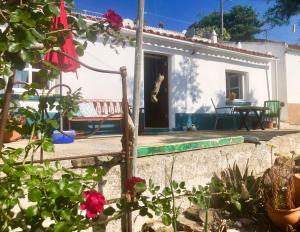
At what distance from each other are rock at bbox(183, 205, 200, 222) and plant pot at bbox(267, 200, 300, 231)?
2.91 feet

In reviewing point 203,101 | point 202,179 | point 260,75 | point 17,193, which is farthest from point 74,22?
point 260,75

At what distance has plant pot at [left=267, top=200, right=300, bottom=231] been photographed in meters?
3.76

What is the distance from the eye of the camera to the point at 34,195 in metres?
1.66

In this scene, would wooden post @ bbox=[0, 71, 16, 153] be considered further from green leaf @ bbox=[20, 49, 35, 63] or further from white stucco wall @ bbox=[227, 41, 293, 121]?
white stucco wall @ bbox=[227, 41, 293, 121]

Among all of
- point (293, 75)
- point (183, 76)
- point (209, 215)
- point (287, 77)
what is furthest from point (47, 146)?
point (293, 75)

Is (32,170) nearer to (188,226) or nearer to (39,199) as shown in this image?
(39,199)

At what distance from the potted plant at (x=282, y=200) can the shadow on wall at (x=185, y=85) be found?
18.9 feet

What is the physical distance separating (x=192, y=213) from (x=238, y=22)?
40.6m

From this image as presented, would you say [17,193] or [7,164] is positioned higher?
[7,164]

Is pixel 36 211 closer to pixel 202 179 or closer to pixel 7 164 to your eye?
pixel 7 164

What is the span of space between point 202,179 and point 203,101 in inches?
258

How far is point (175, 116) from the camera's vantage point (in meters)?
9.84

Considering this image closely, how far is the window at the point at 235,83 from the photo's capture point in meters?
12.2

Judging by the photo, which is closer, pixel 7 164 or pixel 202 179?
pixel 7 164
